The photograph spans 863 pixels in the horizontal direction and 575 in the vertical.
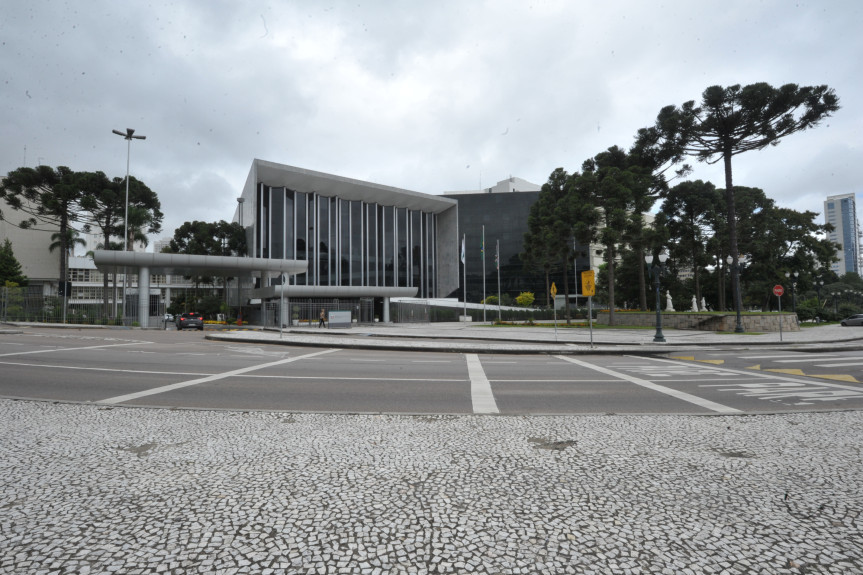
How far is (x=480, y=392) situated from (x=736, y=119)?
35.2 meters

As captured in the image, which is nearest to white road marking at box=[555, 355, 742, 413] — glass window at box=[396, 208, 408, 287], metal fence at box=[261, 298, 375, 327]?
metal fence at box=[261, 298, 375, 327]

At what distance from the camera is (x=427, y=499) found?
3.20 meters

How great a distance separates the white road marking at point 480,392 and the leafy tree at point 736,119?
25.8 m

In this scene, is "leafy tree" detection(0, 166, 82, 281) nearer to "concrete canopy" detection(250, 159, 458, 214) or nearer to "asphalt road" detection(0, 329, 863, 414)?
"concrete canopy" detection(250, 159, 458, 214)

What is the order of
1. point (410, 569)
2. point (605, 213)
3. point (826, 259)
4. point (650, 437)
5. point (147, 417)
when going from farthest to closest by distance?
1. point (826, 259)
2. point (605, 213)
3. point (147, 417)
4. point (650, 437)
5. point (410, 569)

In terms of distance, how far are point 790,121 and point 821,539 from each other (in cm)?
3889

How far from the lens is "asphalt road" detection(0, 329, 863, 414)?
6797 mm

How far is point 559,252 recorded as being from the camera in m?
42.2

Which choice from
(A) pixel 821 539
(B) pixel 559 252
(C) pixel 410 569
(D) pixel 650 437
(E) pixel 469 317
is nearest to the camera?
(C) pixel 410 569

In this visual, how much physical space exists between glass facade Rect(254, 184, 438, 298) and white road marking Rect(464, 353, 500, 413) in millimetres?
42535

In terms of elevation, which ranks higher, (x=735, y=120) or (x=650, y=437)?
Answer: (x=735, y=120)

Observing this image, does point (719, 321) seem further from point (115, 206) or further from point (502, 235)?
point (115, 206)

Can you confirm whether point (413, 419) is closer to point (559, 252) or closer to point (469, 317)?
point (559, 252)

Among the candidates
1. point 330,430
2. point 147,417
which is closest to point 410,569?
point 330,430
